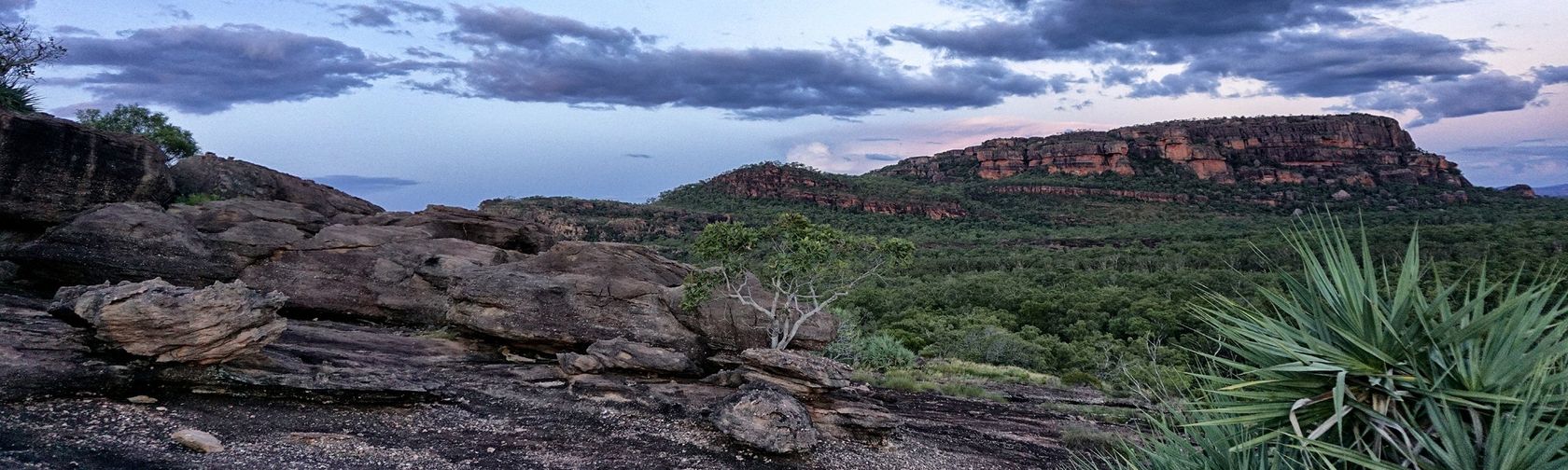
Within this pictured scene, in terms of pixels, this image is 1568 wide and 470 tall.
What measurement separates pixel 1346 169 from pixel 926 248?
263ft

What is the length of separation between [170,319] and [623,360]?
6298 mm

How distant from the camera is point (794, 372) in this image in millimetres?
12594

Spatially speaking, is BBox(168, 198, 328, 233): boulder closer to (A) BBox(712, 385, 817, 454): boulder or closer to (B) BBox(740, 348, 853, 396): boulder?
(B) BBox(740, 348, 853, 396): boulder

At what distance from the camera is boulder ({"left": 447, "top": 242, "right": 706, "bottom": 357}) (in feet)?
46.3

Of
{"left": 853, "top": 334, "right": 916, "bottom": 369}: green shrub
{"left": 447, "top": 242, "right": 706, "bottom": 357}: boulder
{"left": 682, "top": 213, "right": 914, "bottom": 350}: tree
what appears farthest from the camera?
{"left": 853, "top": 334, "right": 916, "bottom": 369}: green shrub

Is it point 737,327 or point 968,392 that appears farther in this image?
point 968,392

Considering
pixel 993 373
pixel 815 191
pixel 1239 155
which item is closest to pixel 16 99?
pixel 993 373

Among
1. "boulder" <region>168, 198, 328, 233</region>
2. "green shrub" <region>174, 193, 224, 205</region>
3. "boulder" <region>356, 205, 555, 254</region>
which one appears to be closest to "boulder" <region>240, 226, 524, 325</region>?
"boulder" <region>168, 198, 328, 233</region>

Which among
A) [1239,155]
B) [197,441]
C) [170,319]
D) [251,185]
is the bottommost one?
[197,441]

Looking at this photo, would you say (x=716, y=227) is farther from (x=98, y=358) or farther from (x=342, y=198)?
(x=342, y=198)

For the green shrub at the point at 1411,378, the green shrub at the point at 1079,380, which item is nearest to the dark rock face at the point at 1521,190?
the green shrub at the point at 1079,380

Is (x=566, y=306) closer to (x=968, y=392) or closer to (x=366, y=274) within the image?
(x=366, y=274)

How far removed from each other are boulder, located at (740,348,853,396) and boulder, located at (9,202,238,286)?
10700 millimetres

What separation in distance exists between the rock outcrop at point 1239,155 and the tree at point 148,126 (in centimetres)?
10112
